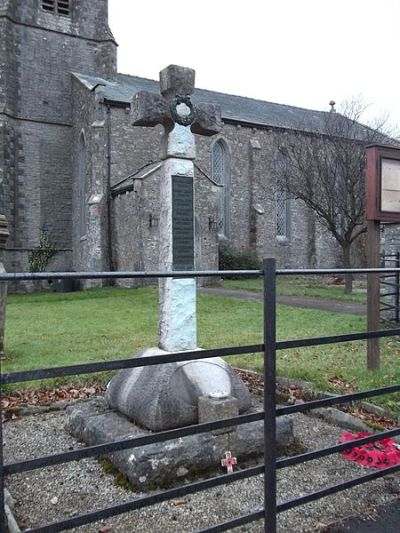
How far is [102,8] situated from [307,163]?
544 inches

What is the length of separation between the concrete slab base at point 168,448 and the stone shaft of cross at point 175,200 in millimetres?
858

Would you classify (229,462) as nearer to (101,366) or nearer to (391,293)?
(101,366)

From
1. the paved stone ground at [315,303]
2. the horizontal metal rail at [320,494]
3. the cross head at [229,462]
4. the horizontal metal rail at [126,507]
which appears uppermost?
Result: the horizontal metal rail at [126,507]

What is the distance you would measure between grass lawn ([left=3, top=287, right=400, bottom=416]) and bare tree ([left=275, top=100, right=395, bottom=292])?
6.98 metres

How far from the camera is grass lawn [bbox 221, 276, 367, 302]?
55.9ft

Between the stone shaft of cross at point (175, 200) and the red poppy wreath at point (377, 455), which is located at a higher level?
the stone shaft of cross at point (175, 200)

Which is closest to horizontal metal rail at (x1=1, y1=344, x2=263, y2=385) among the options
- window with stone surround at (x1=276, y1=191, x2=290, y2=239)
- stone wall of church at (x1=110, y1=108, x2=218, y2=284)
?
stone wall of church at (x1=110, y1=108, x2=218, y2=284)

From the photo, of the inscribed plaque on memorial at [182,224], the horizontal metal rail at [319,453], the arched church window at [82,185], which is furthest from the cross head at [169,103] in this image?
the arched church window at [82,185]

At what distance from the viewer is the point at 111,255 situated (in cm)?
2230

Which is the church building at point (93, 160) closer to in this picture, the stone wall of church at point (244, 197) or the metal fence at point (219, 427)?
the stone wall of church at point (244, 197)

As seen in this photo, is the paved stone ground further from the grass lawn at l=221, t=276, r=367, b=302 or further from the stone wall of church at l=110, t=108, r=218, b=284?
the stone wall of church at l=110, t=108, r=218, b=284

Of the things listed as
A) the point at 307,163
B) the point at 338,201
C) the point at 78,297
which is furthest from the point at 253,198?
the point at 78,297

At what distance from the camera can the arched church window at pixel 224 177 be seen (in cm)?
2672

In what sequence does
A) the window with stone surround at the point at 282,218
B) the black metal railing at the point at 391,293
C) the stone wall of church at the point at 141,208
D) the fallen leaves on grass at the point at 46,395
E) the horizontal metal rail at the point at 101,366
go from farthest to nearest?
the window with stone surround at the point at 282,218, the stone wall of church at the point at 141,208, the black metal railing at the point at 391,293, the fallen leaves on grass at the point at 46,395, the horizontal metal rail at the point at 101,366
